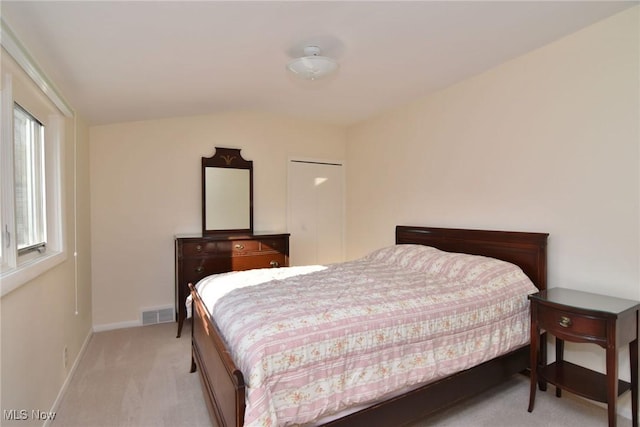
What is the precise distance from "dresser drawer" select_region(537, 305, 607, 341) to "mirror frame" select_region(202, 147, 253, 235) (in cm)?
313

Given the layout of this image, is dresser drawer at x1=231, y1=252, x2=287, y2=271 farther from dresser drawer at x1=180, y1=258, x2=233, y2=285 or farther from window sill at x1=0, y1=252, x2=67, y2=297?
window sill at x1=0, y1=252, x2=67, y2=297

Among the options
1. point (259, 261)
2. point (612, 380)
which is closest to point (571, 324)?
point (612, 380)

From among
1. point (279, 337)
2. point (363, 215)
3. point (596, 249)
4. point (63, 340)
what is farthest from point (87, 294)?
point (596, 249)

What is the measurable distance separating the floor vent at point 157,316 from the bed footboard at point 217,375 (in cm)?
164

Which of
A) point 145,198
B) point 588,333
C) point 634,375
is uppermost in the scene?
point 145,198

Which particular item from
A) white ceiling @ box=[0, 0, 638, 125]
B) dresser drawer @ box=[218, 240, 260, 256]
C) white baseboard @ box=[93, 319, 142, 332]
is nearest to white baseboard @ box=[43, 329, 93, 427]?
white baseboard @ box=[93, 319, 142, 332]

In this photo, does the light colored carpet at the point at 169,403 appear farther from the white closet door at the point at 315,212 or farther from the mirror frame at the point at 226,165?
the white closet door at the point at 315,212

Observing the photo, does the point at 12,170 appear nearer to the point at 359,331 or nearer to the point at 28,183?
the point at 28,183

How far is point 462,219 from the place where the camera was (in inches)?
124

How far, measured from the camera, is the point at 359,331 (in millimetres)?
1641

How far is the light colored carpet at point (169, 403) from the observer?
2.05 metres

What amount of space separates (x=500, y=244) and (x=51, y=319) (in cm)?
325

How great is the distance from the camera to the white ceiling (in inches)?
63.6

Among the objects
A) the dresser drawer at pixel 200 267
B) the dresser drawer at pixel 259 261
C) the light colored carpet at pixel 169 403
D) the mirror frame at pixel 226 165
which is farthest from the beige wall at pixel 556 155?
the dresser drawer at pixel 200 267
